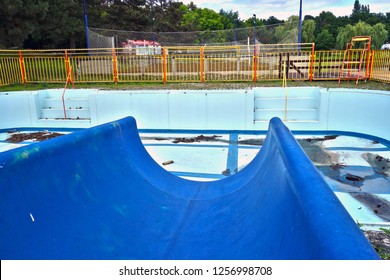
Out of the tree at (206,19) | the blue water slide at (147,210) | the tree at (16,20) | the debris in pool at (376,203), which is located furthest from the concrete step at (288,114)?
the tree at (206,19)

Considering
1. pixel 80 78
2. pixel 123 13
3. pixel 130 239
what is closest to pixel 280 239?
pixel 130 239

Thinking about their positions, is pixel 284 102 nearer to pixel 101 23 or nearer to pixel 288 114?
pixel 288 114

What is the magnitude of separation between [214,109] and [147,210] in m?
7.26

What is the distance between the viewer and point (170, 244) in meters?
2.94

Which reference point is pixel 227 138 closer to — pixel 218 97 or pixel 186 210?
pixel 218 97

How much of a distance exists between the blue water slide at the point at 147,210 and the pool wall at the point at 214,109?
20.3 feet

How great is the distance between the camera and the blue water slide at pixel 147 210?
159 centimetres

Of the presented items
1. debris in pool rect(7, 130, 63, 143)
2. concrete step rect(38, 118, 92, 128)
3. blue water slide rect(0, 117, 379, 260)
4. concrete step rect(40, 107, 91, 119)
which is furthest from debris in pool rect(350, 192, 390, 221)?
concrete step rect(40, 107, 91, 119)

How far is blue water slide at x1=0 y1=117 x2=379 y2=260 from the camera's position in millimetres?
1586

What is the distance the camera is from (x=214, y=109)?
10.4 meters

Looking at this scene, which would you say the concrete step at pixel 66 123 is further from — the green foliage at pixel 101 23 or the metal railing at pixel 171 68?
the green foliage at pixel 101 23

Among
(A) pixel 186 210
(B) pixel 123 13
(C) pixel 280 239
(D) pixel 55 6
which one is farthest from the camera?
(B) pixel 123 13

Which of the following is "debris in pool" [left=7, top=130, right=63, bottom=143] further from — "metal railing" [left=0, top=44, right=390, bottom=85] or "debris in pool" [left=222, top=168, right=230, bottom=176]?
"debris in pool" [left=222, top=168, right=230, bottom=176]

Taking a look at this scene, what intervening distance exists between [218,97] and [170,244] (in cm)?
781
